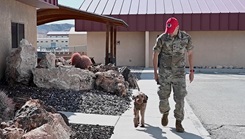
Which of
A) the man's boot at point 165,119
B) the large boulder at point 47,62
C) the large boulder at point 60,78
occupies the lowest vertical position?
the man's boot at point 165,119

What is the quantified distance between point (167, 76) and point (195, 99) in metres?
4.57

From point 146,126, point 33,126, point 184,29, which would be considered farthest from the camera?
point 184,29

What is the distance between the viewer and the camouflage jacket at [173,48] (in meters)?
6.45

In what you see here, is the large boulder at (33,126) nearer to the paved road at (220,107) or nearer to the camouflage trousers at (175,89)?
the camouflage trousers at (175,89)

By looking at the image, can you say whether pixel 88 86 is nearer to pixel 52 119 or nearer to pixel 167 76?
pixel 167 76

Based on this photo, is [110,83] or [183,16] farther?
[183,16]

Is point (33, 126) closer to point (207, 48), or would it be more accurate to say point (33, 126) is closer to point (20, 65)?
point (20, 65)

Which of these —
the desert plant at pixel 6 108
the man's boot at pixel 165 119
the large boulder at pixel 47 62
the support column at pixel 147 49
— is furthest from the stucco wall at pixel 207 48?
the desert plant at pixel 6 108

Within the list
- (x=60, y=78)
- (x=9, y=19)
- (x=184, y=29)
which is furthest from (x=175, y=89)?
(x=184, y=29)

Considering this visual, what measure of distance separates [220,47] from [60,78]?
17.1m

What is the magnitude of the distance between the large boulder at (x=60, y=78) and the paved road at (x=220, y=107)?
310 centimetres

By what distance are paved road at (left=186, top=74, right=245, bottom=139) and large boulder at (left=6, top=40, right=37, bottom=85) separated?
439 cm

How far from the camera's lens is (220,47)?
2439cm

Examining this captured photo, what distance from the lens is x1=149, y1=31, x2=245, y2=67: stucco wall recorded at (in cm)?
2431
